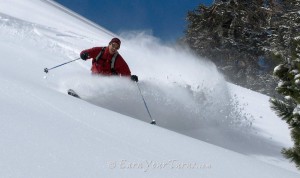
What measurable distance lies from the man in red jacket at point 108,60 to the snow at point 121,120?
335 mm

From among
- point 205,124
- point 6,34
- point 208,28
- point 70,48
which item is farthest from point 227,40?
point 205,124

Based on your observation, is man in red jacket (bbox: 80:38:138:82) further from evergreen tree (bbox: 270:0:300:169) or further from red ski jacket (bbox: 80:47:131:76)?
evergreen tree (bbox: 270:0:300:169)

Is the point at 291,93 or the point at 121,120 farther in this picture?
the point at 121,120

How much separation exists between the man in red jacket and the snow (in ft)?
1.10

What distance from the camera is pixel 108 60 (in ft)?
28.6

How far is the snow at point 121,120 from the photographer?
297 centimetres

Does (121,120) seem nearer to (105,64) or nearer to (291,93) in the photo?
(291,93)

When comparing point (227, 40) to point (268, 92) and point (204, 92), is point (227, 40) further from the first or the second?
point (204, 92)

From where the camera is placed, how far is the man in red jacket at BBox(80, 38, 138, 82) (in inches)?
339

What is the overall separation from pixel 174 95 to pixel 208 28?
16.9 meters

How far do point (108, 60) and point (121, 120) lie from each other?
452 cm
